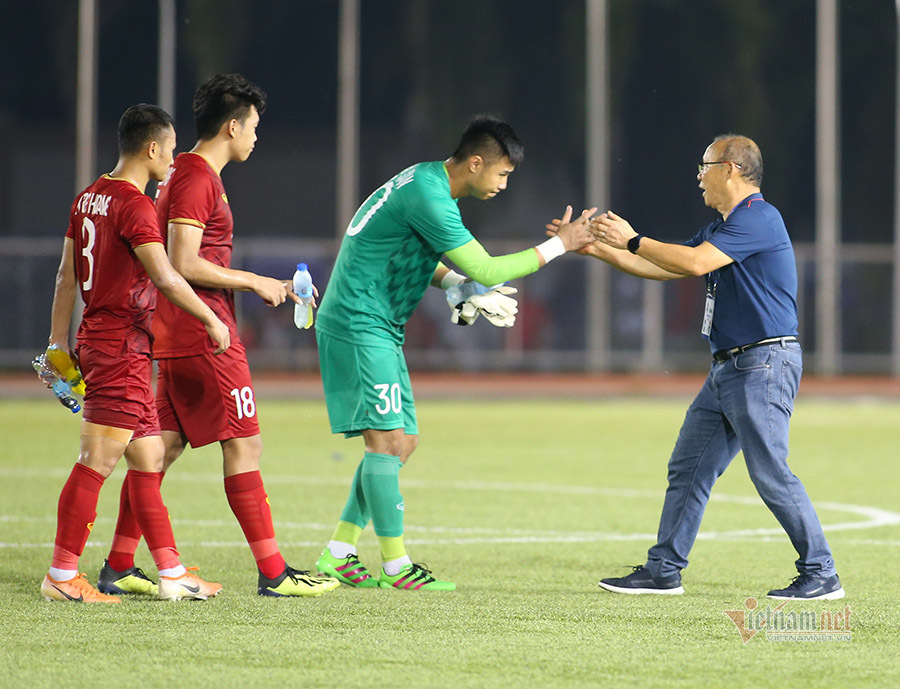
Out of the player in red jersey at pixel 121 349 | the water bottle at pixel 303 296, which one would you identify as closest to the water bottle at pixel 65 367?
the player in red jersey at pixel 121 349

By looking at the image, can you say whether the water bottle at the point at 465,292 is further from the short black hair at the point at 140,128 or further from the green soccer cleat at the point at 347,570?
the short black hair at the point at 140,128

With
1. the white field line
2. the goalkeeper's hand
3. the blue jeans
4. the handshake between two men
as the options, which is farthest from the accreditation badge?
the white field line

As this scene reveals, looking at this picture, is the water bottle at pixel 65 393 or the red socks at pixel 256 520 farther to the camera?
the water bottle at pixel 65 393

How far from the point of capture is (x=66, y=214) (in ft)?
101

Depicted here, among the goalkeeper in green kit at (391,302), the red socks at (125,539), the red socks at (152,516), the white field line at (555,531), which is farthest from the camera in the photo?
the white field line at (555,531)

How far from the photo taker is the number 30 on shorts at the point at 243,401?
273 inches

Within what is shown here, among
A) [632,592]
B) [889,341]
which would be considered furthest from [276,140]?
[632,592]

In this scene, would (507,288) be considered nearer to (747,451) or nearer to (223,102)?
(747,451)

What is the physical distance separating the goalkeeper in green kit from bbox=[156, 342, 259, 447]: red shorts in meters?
0.45

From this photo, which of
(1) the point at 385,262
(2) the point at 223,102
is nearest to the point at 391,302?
(1) the point at 385,262

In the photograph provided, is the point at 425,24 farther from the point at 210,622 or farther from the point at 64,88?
the point at 210,622

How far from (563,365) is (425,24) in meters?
7.96

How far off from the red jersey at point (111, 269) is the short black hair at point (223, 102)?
20.3 inches

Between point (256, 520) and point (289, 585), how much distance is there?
34 cm
